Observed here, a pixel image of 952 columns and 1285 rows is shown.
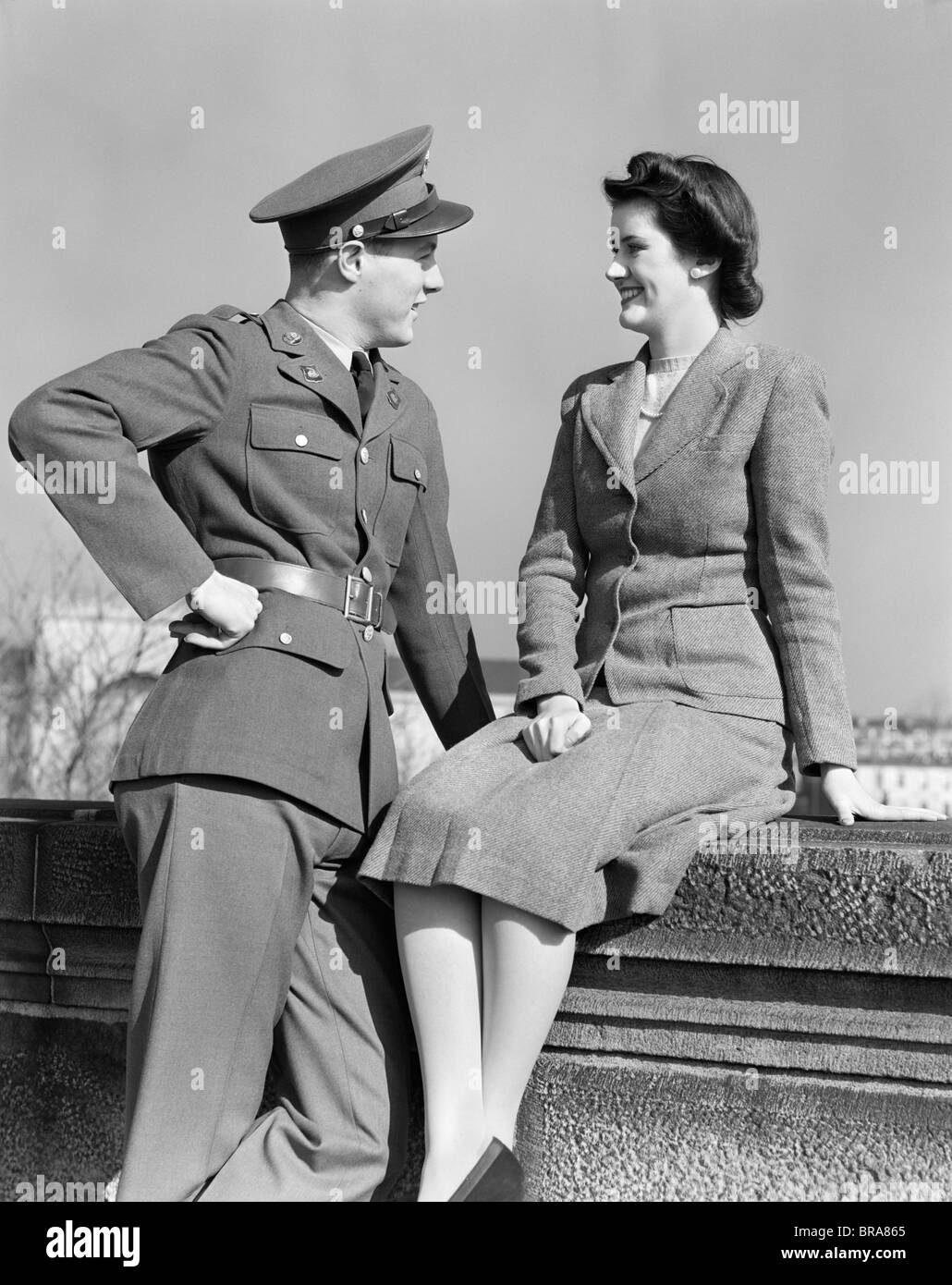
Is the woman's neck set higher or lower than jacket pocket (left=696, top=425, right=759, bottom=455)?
higher

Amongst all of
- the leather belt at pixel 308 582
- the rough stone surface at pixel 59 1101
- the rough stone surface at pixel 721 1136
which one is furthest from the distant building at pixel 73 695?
the rough stone surface at pixel 721 1136

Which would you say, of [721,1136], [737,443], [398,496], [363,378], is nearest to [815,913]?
[721,1136]

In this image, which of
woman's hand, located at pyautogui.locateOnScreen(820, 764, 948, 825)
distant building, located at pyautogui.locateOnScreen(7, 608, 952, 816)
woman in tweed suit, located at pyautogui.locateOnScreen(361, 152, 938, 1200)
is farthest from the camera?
distant building, located at pyautogui.locateOnScreen(7, 608, 952, 816)

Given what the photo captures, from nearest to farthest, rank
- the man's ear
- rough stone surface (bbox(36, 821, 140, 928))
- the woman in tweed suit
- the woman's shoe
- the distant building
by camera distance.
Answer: the woman's shoe
the woman in tweed suit
the man's ear
rough stone surface (bbox(36, 821, 140, 928))
the distant building

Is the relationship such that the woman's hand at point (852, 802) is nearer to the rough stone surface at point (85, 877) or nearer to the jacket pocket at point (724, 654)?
the jacket pocket at point (724, 654)

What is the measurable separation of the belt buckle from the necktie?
38cm

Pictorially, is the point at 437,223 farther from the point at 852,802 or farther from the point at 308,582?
the point at 852,802

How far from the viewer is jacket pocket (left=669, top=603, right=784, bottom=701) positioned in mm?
3162

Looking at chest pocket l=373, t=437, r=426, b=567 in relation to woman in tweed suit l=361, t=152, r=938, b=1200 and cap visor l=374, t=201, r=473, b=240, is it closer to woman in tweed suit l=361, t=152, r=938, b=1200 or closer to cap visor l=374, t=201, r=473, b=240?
woman in tweed suit l=361, t=152, r=938, b=1200

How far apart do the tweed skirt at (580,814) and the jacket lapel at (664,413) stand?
0.56m

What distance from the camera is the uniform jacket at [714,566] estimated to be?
3.17 meters

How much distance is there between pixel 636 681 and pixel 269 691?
0.76m

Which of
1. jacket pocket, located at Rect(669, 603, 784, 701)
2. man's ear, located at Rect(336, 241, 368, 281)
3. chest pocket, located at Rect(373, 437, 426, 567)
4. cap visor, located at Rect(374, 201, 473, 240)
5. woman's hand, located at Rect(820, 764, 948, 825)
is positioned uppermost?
cap visor, located at Rect(374, 201, 473, 240)

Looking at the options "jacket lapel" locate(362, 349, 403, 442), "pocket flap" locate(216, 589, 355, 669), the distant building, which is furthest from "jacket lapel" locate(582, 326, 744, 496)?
the distant building
